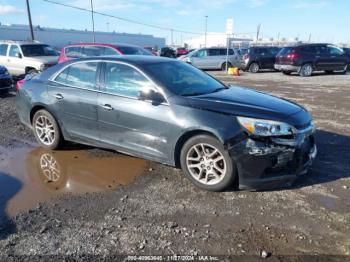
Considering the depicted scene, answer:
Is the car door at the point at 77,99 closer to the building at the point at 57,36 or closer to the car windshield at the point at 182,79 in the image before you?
the car windshield at the point at 182,79

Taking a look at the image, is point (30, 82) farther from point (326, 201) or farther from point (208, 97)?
point (326, 201)

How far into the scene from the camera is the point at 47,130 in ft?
19.7

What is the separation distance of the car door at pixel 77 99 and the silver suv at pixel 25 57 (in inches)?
361

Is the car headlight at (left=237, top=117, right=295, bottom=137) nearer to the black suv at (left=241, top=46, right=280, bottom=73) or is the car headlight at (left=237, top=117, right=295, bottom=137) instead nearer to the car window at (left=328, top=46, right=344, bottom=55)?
the car window at (left=328, top=46, right=344, bottom=55)

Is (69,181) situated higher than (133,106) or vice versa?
(133,106)

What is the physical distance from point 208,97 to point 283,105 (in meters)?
0.98

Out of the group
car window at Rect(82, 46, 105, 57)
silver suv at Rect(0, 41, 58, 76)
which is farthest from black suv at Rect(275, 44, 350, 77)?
silver suv at Rect(0, 41, 58, 76)

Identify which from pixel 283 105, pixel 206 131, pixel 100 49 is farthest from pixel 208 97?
pixel 100 49

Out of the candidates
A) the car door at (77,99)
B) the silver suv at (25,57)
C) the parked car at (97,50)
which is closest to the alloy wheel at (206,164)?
the car door at (77,99)

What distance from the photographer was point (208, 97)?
4.74 meters

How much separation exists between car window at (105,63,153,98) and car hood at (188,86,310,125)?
2.49ft

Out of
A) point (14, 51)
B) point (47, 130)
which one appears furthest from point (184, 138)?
point (14, 51)

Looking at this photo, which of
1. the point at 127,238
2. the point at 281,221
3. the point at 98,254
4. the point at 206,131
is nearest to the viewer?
the point at 98,254

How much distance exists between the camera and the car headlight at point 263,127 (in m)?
4.14
